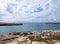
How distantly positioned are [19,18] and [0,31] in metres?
0.37

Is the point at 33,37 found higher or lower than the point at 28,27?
lower

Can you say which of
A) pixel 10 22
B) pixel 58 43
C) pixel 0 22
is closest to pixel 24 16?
pixel 10 22

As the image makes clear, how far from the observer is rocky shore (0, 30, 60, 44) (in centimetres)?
222

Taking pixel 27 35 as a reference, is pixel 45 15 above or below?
above

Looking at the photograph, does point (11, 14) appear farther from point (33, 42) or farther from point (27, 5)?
point (33, 42)

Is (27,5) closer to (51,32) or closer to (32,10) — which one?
(32,10)

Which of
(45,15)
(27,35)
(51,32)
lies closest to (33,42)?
(27,35)

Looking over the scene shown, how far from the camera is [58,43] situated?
2279 millimetres

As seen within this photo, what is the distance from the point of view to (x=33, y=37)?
7.47ft

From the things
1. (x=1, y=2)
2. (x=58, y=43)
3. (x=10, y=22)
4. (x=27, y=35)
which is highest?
(x=1, y=2)

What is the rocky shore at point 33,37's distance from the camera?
2217 millimetres

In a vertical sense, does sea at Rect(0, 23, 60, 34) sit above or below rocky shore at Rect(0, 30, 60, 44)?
above

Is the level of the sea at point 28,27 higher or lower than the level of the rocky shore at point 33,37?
higher

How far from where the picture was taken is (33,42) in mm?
2242
